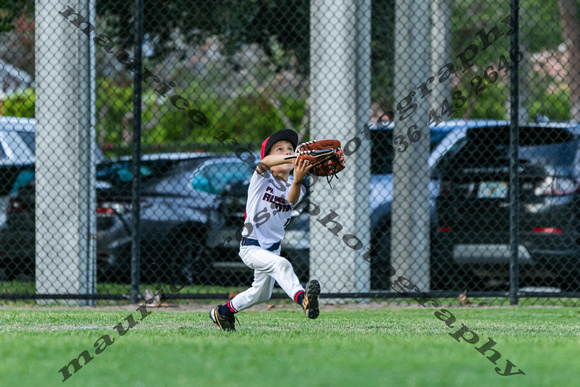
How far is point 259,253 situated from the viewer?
5.12m

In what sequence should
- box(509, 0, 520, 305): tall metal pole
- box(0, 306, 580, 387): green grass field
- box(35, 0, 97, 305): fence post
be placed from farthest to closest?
box(35, 0, 97, 305): fence post → box(509, 0, 520, 305): tall metal pole → box(0, 306, 580, 387): green grass field

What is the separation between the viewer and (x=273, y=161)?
519cm

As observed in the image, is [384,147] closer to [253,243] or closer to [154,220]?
[154,220]

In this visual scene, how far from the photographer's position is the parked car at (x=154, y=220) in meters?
8.32

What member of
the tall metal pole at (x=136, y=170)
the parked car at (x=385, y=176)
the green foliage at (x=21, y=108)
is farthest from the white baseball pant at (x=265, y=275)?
the green foliage at (x=21, y=108)

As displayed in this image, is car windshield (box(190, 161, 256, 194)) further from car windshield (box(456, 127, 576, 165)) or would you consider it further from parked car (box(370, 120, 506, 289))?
car windshield (box(456, 127, 576, 165))

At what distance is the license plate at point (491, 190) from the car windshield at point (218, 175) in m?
2.16

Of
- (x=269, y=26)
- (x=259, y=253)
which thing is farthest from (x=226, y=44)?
(x=259, y=253)

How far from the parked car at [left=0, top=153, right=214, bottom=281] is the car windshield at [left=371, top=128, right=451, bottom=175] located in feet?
5.38

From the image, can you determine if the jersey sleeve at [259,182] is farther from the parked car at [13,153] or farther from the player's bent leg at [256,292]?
the parked car at [13,153]

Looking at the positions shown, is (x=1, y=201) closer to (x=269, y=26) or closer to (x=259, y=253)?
(x=269, y=26)

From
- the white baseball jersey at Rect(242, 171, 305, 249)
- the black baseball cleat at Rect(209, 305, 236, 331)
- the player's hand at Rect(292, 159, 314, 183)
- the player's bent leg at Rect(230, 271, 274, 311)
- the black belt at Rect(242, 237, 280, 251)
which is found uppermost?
the player's hand at Rect(292, 159, 314, 183)

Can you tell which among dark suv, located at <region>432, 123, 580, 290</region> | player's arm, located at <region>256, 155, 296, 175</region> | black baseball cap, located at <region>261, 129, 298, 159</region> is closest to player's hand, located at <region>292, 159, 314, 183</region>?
player's arm, located at <region>256, 155, 296, 175</region>

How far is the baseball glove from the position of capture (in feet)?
16.3
